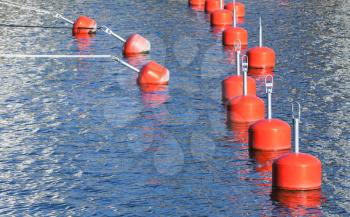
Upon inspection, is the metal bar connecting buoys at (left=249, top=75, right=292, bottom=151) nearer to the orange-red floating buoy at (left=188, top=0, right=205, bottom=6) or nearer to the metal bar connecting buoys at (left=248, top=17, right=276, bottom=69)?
the metal bar connecting buoys at (left=248, top=17, right=276, bottom=69)

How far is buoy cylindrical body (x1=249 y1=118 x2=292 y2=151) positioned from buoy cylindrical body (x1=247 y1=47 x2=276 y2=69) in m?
11.3

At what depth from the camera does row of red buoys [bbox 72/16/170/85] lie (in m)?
35.6

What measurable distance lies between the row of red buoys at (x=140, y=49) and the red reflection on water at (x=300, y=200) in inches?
498

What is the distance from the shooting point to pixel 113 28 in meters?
47.7

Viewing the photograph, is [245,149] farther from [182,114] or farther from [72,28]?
[72,28]

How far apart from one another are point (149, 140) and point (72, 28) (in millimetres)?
19431

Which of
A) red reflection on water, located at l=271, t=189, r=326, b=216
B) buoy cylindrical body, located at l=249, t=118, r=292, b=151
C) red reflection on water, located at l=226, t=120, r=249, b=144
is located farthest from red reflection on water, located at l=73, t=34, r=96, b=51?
red reflection on water, located at l=271, t=189, r=326, b=216

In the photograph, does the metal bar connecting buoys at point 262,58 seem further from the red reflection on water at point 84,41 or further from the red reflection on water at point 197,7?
the red reflection on water at point 197,7

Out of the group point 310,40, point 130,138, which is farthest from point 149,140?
point 310,40

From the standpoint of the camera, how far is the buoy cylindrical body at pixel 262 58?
3806cm

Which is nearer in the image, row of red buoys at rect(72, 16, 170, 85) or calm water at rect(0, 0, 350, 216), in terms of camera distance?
calm water at rect(0, 0, 350, 216)

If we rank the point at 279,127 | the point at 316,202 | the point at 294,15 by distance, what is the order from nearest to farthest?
the point at 316,202
the point at 279,127
the point at 294,15

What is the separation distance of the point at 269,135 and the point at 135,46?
15.4 m

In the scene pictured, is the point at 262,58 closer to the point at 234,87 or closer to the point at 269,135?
the point at 234,87
